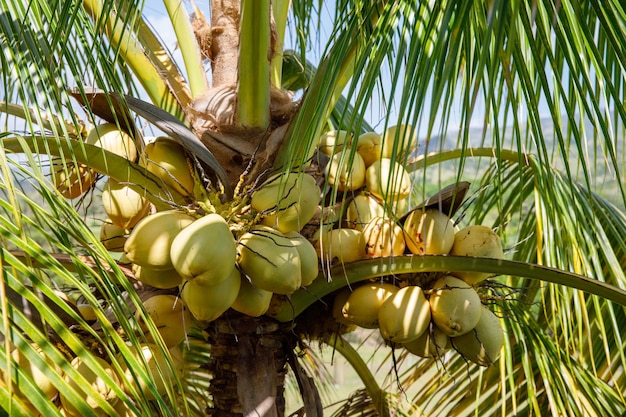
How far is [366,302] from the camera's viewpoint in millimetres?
1223

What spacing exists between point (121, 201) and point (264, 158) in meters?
0.25

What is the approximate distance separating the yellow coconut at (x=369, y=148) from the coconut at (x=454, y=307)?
0.95 feet

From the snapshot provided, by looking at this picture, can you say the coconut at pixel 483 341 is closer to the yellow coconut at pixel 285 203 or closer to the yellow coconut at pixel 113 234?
the yellow coconut at pixel 285 203

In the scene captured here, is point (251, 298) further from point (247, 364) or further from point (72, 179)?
point (72, 179)

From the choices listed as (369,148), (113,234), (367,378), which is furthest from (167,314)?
(367,378)

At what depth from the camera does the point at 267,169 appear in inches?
48.3

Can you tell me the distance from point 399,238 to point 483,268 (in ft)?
0.49

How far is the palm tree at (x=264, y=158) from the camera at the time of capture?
2.64ft

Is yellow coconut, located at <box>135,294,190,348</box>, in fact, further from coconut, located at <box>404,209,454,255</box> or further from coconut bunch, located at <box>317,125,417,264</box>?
coconut, located at <box>404,209,454,255</box>

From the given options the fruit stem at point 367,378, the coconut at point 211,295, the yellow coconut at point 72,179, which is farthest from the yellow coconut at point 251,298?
the fruit stem at point 367,378

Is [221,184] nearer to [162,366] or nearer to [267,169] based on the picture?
[267,169]

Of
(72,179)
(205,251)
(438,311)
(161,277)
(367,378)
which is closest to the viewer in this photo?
(205,251)

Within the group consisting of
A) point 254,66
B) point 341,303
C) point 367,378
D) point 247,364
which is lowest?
point 367,378

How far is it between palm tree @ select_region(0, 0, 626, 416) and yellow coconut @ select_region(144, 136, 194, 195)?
0.01m
